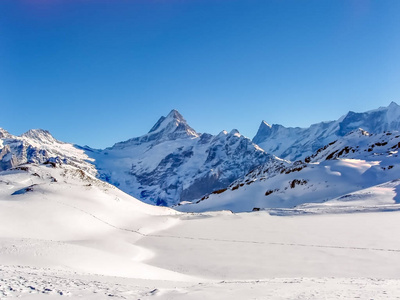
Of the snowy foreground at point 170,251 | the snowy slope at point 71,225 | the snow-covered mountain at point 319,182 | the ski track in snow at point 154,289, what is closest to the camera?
the ski track in snow at point 154,289

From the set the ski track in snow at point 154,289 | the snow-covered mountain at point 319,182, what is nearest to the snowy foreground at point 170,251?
the ski track in snow at point 154,289

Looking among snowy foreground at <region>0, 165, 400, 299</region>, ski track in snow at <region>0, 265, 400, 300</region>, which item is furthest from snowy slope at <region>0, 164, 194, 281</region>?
ski track in snow at <region>0, 265, 400, 300</region>

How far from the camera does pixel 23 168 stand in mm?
38688

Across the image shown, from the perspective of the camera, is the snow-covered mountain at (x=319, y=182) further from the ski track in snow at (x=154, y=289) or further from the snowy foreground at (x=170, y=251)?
the ski track in snow at (x=154, y=289)

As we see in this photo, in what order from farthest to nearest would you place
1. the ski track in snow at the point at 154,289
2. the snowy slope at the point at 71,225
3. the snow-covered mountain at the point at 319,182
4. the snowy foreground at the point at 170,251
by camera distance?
1. the snow-covered mountain at the point at 319,182
2. the snowy slope at the point at 71,225
3. the snowy foreground at the point at 170,251
4. the ski track in snow at the point at 154,289

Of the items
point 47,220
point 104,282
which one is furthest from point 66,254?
point 47,220

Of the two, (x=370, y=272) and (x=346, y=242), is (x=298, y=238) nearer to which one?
(x=346, y=242)

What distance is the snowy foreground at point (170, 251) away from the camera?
10684mm

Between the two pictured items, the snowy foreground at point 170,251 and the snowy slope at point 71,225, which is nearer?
the snowy foreground at point 170,251

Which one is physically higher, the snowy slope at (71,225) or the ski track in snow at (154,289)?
the snowy slope at (71,225)

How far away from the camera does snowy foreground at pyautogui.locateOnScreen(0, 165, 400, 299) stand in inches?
421

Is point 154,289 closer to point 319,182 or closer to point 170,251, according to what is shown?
point 170,251

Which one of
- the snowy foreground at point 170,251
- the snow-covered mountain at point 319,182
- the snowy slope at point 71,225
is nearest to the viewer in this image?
the snowy foreground at point 170,251

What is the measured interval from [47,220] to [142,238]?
7935 mm
